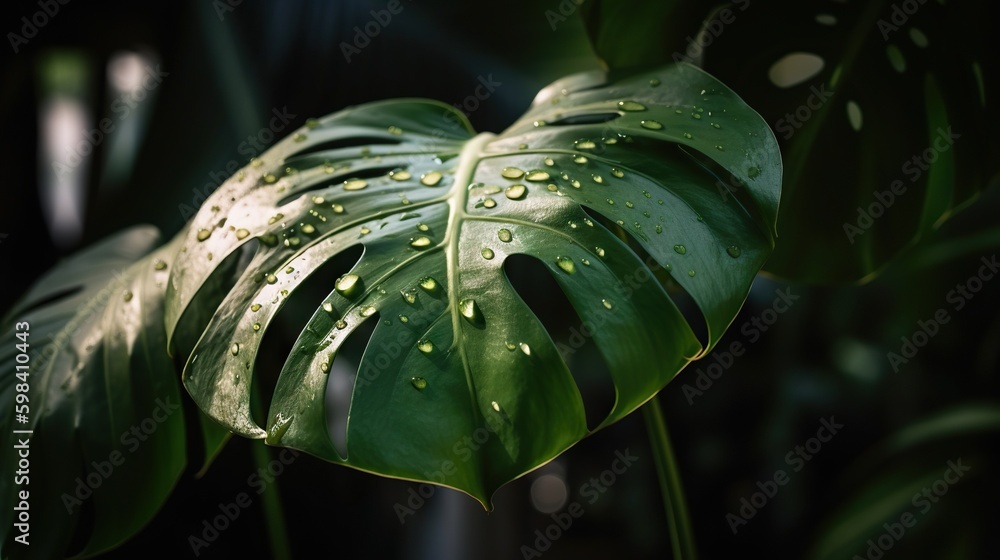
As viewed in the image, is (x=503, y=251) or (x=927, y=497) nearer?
(x=503, y=251)

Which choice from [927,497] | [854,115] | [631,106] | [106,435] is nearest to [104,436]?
[106,435]

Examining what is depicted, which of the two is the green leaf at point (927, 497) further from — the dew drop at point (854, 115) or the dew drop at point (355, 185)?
the dew drop at point (355, 185)

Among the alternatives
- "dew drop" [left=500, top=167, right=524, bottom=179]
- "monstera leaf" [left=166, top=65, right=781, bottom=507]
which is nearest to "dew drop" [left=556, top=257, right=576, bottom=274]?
"monstera leaf" [left=166, top=65, right=781, bottom=507]

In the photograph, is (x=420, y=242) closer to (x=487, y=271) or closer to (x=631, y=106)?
(x=487, y=271)

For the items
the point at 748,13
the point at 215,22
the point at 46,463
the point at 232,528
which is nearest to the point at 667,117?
the point at 748,13

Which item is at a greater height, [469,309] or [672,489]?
[469,309]

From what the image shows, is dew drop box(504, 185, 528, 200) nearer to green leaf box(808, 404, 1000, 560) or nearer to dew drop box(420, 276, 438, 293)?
dew drop box(420, 276, 438, 293)

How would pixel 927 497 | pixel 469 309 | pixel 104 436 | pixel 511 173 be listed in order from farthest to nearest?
pixel 927 497, pixel 104 436, pixel 511 173, pixel 469 309

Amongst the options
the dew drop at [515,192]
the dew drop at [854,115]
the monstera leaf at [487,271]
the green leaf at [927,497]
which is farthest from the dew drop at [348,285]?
the green leaf at [927,497]
